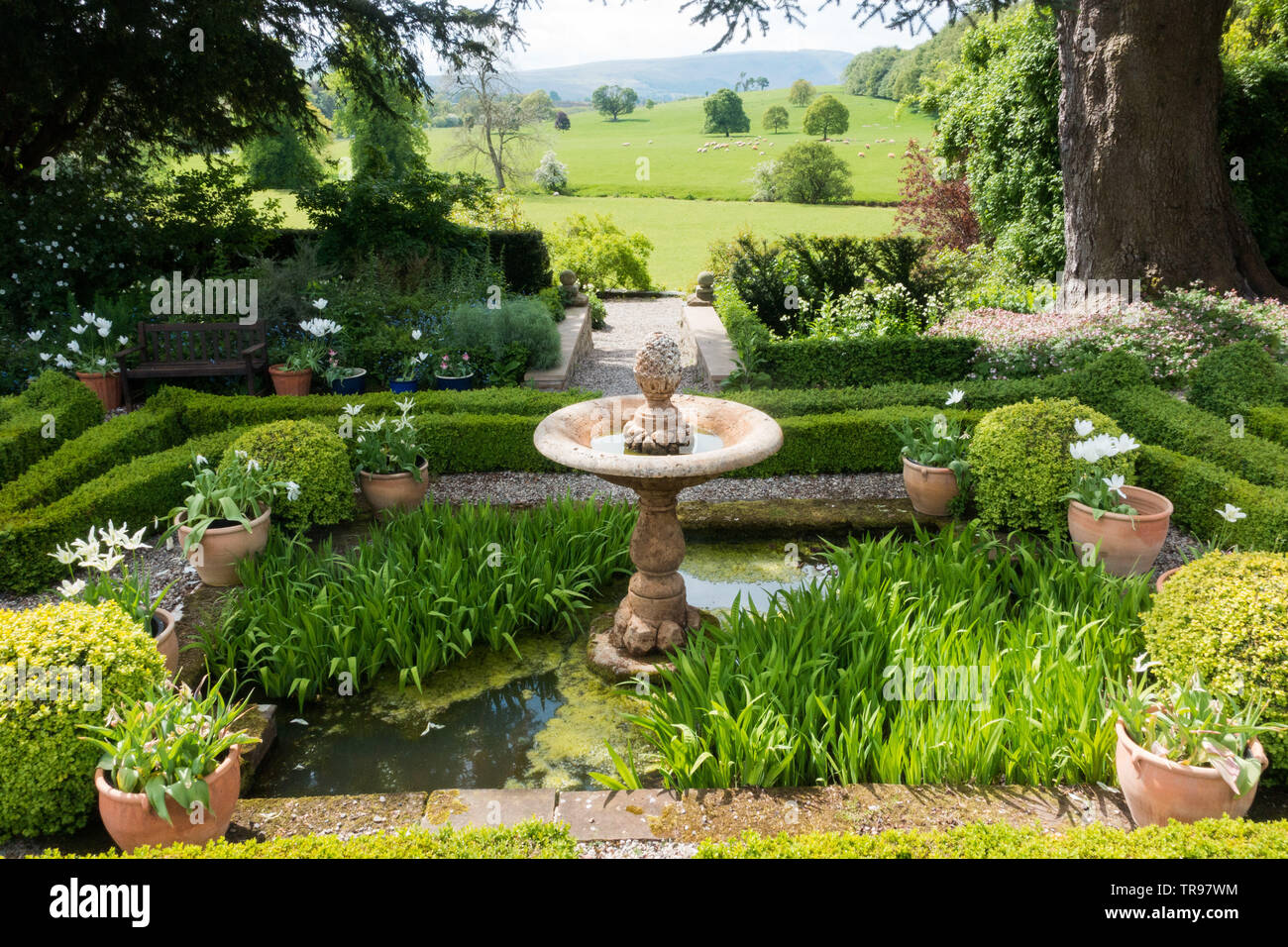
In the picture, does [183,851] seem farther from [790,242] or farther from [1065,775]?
[790,242]

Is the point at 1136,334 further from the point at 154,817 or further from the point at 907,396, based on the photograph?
the point at 154,817

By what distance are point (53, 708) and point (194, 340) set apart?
7420 mm

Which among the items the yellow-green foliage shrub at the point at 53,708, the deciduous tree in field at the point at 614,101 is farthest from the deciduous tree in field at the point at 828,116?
the yellow-green foliage shrub at the point at 53,708

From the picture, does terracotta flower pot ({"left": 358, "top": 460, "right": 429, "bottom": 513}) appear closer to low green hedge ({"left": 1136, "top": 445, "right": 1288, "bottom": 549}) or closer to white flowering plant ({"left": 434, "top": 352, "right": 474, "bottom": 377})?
white flowering plant ({"left": 434, "top": 352, "right": 474, "bottom": 377})

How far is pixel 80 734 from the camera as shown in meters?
3.38

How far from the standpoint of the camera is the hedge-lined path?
11439 millimetres

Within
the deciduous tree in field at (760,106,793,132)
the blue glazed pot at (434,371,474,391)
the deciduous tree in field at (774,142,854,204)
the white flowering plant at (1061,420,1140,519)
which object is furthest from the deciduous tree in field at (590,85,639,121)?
the white flowering plant at (1061,420,1140,519)

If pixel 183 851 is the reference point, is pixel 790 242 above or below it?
above

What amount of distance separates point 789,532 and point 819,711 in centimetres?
260

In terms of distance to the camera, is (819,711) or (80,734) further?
(819,711)

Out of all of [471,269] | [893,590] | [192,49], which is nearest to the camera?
[893,590]

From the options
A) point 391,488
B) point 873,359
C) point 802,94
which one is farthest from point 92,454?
point 802,94

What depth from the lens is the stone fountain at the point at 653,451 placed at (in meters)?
4.49

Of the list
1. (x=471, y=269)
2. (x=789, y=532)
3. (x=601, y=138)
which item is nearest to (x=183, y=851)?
(x=789, y=532)
